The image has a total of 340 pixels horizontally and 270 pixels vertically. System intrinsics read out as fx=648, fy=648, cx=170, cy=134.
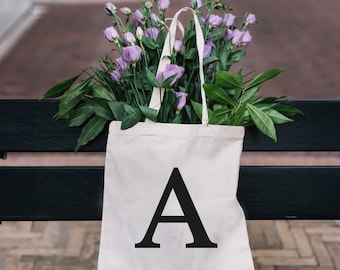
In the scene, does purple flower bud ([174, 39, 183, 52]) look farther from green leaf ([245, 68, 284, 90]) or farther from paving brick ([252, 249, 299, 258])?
paving brick ([252, 249, 299, 258])

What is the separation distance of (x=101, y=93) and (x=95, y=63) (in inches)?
183

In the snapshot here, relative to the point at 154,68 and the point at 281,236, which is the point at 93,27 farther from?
the point at 154,68

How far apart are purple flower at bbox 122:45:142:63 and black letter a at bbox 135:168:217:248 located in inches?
10.3

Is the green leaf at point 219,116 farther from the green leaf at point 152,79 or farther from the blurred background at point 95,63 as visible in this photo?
the blurred background at point 95,63

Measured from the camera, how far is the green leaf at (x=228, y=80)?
144cm

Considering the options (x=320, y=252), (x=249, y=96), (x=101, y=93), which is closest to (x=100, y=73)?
(x=101, y=93)

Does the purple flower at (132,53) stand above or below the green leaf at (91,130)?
above

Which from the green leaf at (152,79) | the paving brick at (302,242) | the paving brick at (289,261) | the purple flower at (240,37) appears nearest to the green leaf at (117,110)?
the green leaf at (152,79)

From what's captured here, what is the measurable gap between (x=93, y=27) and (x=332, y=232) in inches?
223

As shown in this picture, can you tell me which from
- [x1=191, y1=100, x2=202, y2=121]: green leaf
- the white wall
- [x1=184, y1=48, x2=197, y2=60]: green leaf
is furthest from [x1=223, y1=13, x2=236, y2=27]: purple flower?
the white wall

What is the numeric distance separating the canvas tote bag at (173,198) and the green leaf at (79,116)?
11 centimetres

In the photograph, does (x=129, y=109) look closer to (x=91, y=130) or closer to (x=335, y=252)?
(x=91, y=130)

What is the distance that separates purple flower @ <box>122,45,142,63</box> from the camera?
1404 millimetres

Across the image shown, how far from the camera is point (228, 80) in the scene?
1451mm
